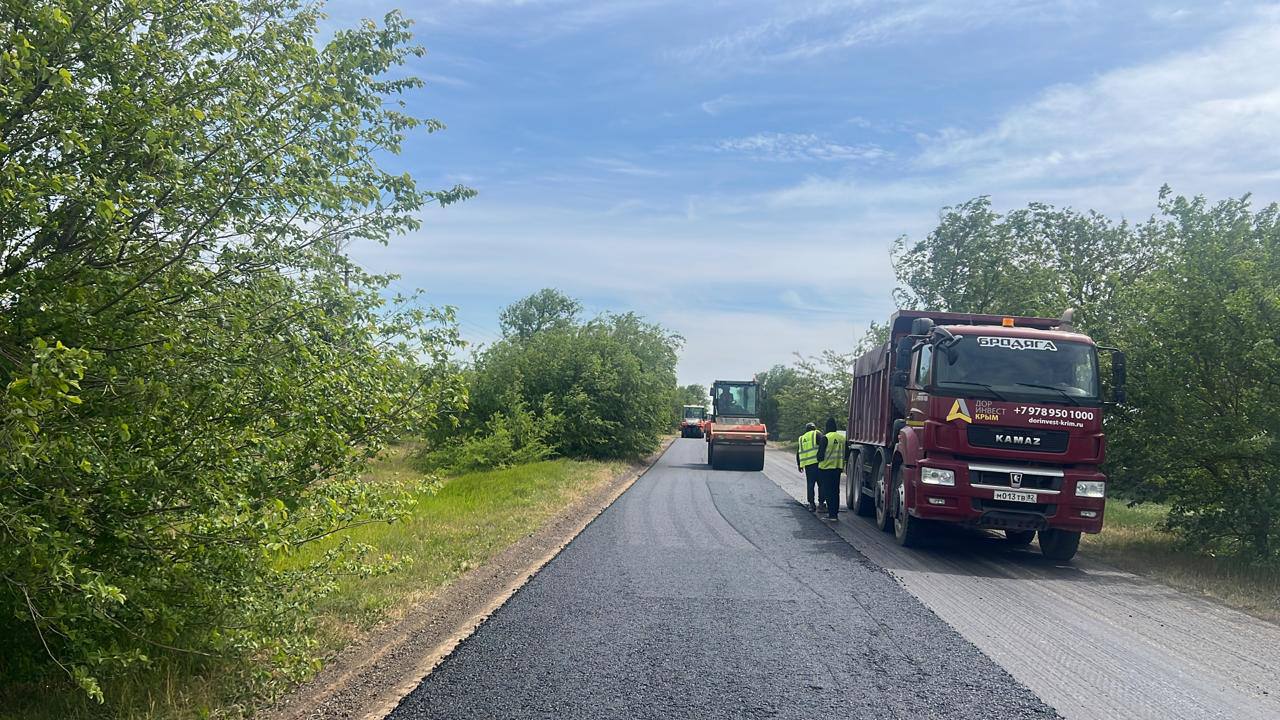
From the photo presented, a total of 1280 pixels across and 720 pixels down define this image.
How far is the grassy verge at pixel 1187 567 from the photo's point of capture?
28.0ft

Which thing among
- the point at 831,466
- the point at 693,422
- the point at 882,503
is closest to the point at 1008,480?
the point at 882,503

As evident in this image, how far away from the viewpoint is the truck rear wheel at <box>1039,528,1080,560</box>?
1048 centimetres

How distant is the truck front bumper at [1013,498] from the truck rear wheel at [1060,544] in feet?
1.31

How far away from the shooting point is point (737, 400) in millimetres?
30156

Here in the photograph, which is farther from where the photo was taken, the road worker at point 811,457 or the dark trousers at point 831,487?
the road worker at point 811,457

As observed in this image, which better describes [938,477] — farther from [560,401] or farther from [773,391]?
[773,391]

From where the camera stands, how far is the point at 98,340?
4016 millimetres

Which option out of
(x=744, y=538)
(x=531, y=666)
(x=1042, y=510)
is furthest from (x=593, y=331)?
(x=531, y=666)

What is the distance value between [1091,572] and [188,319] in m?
9.78

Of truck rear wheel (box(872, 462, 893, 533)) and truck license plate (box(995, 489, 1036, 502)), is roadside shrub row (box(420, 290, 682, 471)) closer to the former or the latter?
truck rear wheel (box(872, 462, 893, 533))

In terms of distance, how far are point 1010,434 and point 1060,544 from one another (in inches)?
64.9

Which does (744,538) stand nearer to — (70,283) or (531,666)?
(531,666)

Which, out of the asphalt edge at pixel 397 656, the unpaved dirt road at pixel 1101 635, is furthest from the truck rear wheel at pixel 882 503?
the asphalt edge at pixel 397 656

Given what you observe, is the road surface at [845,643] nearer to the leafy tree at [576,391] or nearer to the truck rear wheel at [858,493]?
the truck rear wheel at [858,493]
